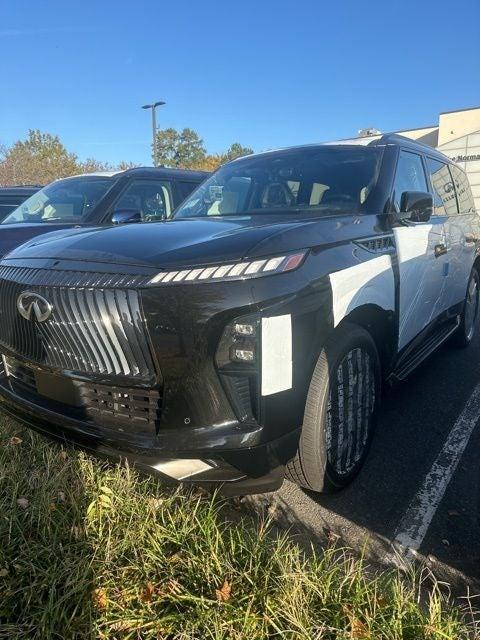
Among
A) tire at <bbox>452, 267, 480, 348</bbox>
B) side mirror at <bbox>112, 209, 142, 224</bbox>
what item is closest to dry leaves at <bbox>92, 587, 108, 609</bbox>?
side mirror at <bbox>112, 209, 142, 224</bbox>

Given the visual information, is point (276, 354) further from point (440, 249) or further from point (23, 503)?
point (440, 249)

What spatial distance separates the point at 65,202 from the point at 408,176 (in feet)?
13.3

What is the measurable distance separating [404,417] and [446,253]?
55.9 inches

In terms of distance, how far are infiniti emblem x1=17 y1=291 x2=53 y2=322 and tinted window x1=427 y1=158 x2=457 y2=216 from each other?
10.6 feet

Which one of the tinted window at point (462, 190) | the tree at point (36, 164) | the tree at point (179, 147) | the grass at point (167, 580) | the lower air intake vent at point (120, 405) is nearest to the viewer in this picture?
the grass at point (167, 580)

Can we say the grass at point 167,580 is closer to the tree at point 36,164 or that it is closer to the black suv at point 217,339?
the black suv at point 217,339

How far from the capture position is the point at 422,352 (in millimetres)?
3740

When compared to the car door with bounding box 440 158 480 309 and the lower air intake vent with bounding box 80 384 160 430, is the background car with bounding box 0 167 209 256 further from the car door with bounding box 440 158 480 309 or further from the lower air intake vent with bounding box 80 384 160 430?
the lower air intake vent with bounding box 80 384 160 430

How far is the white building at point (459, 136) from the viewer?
18.7 metres

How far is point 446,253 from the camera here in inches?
159

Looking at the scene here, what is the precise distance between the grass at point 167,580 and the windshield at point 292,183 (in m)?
1.96

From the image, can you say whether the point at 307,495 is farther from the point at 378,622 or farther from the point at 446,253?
the point at 446,253

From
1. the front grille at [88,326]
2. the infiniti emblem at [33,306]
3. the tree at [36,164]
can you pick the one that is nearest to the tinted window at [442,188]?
the front grille at [88,326]

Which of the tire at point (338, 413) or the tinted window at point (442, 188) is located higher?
the tinted window at point (442, 188)
